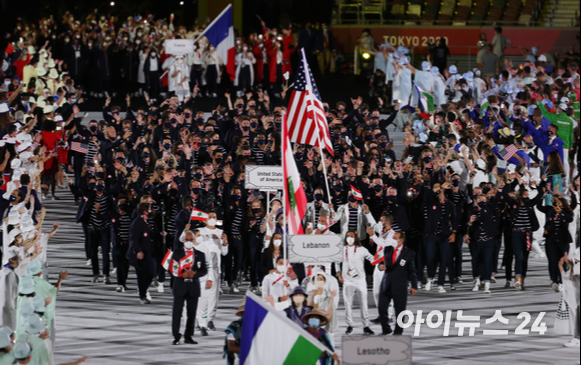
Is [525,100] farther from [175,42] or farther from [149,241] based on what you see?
[149,241]

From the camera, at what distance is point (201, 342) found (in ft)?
40.9

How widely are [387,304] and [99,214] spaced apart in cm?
497

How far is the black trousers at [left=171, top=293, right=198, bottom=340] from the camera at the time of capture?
12.3 meters

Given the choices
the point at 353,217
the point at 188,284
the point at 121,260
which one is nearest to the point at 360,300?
the point at 188,284

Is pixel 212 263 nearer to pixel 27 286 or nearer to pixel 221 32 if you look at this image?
pixel 27 286

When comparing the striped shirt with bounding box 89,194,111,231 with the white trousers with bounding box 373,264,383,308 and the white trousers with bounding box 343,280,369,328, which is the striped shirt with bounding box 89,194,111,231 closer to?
the white trousers with bounding box 343,280,369,328

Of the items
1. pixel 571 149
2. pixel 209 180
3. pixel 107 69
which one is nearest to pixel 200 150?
pixel 209 180

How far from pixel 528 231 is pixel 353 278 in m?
3.58

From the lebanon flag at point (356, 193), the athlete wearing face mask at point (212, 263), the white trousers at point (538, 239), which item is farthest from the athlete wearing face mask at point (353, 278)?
the white trousers at point (538, 239)

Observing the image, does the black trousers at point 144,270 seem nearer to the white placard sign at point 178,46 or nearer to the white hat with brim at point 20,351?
the white hat with brim at point 20,351

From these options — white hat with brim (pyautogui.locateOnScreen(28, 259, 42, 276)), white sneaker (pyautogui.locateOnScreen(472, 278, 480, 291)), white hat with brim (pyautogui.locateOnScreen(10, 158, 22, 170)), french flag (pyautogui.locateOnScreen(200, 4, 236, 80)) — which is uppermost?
french flag (pyautogui.locateOnScreen(200, 4, 236, 80))

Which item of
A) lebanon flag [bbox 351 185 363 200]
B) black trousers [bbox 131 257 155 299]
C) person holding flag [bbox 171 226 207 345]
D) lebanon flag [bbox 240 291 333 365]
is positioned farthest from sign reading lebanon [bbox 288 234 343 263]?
lebanon flag [bbox 351 185 363 200]

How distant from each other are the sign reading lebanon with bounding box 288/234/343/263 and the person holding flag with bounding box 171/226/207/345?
6.93 ft

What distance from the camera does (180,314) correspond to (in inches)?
485
